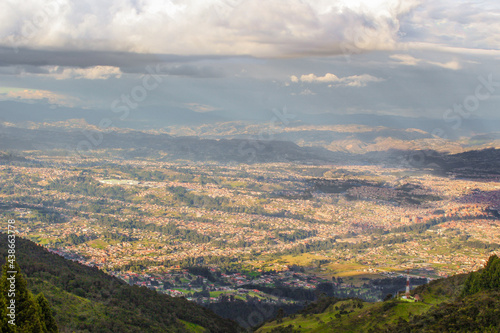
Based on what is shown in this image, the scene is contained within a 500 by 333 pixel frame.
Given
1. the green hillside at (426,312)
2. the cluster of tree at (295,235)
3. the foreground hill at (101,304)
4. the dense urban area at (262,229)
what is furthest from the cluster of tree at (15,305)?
the cluster of tree at (295,235)

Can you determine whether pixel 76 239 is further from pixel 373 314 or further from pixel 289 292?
pixel 373 314

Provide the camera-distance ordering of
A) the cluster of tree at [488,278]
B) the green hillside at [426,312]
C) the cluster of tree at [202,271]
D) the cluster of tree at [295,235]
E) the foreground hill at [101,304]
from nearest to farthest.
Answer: the green hillside at [426,312] < the cluster of tree at [488,278] < the foreground hill at [101,304] < the cluster of tree at [202,271] < the cluster of tree at [295,235]

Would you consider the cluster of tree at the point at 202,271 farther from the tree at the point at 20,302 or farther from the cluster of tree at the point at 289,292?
the tree at the point at 20,302

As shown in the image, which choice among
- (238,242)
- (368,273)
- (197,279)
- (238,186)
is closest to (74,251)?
(197,279)

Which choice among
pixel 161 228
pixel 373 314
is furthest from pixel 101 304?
pixel 161 228

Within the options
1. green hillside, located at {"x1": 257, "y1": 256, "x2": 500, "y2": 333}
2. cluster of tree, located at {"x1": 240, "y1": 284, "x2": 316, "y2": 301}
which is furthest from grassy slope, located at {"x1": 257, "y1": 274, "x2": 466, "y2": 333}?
cluster of tree, located at {"x1": 240, "y1": 284, "x2": 316, "y2": 301}
